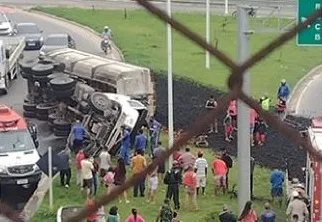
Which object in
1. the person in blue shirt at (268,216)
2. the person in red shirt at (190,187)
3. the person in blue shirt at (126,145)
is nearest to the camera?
the person in blue shirt at (268,216)

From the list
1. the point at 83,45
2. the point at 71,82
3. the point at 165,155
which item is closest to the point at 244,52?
the point at 71,82

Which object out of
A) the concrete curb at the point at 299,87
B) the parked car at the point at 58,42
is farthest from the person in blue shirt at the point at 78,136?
the parked car at the point at 58,42

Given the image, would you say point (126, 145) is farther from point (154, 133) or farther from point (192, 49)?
point (192, 49)

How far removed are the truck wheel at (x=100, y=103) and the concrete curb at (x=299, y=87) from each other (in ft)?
18.5

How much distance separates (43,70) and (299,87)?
8.48 m

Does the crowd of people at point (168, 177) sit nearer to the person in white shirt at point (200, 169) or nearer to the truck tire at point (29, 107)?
the person in white shirt at point (200, 169)

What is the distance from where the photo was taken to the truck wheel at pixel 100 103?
66.3 feet

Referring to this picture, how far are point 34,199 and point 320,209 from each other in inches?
204

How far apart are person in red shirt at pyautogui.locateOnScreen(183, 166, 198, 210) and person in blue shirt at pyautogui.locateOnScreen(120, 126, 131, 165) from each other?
2160 mm

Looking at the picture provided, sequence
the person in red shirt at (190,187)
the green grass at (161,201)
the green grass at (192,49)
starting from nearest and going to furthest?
the green grass at (161,201) → the person in red shirt at (190,187) → the green grass at (192,49)

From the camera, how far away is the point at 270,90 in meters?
26.3

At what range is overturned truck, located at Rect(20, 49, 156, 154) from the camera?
1986 centimetres

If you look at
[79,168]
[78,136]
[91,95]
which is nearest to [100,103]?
[91,95]

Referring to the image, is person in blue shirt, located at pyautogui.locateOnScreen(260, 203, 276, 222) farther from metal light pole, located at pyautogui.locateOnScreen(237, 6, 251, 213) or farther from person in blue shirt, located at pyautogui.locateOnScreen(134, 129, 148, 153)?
person in blue shirt, located at pyautogui.locateOnScreen(134, 129, 148, 153)
